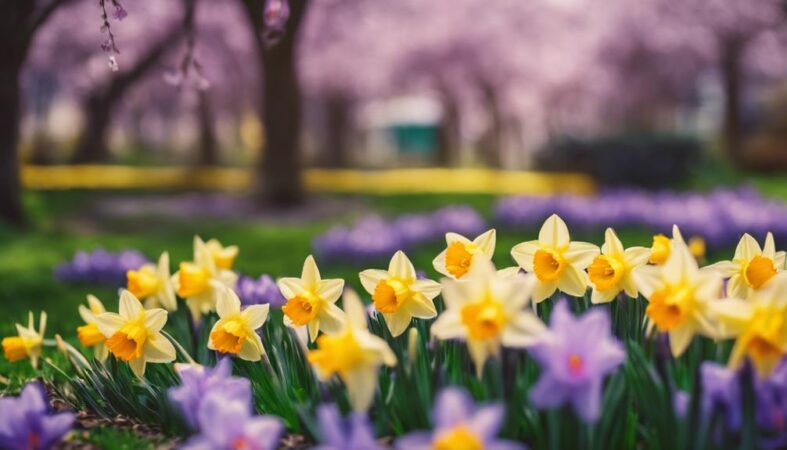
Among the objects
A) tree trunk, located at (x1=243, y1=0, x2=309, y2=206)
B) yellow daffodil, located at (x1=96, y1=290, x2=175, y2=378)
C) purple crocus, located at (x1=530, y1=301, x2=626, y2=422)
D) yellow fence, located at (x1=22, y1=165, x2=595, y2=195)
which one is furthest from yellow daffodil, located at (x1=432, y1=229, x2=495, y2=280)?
yellow fence, located at (x1=22, y1=165, x2=595, y2=195)

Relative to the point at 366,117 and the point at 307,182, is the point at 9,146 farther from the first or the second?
the point at 366,117

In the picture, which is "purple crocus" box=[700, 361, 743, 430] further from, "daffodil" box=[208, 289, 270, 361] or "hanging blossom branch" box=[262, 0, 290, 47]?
"hanging blossom branch" box=[262, 0, 290, 47]

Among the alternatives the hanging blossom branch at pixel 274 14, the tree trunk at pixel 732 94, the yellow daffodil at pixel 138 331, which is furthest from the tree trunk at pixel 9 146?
the tree trunk at pixel 732 94

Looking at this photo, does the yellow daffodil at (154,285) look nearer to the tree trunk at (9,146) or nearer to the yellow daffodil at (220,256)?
the yellow daffodil at (220,256)

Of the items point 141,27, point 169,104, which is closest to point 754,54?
point 141,27

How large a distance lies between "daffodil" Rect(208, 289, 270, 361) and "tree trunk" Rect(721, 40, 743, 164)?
18908 mm

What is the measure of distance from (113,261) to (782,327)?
14.0 ft

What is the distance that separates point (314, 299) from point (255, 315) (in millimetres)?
179

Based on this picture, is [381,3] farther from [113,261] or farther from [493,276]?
[493,276]

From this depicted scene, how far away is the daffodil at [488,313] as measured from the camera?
190cm

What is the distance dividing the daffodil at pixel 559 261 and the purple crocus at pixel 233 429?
91cm

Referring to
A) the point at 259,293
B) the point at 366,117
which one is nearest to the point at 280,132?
the point at 259,293

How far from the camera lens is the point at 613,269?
7.89 ft

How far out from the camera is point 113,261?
208 inches
